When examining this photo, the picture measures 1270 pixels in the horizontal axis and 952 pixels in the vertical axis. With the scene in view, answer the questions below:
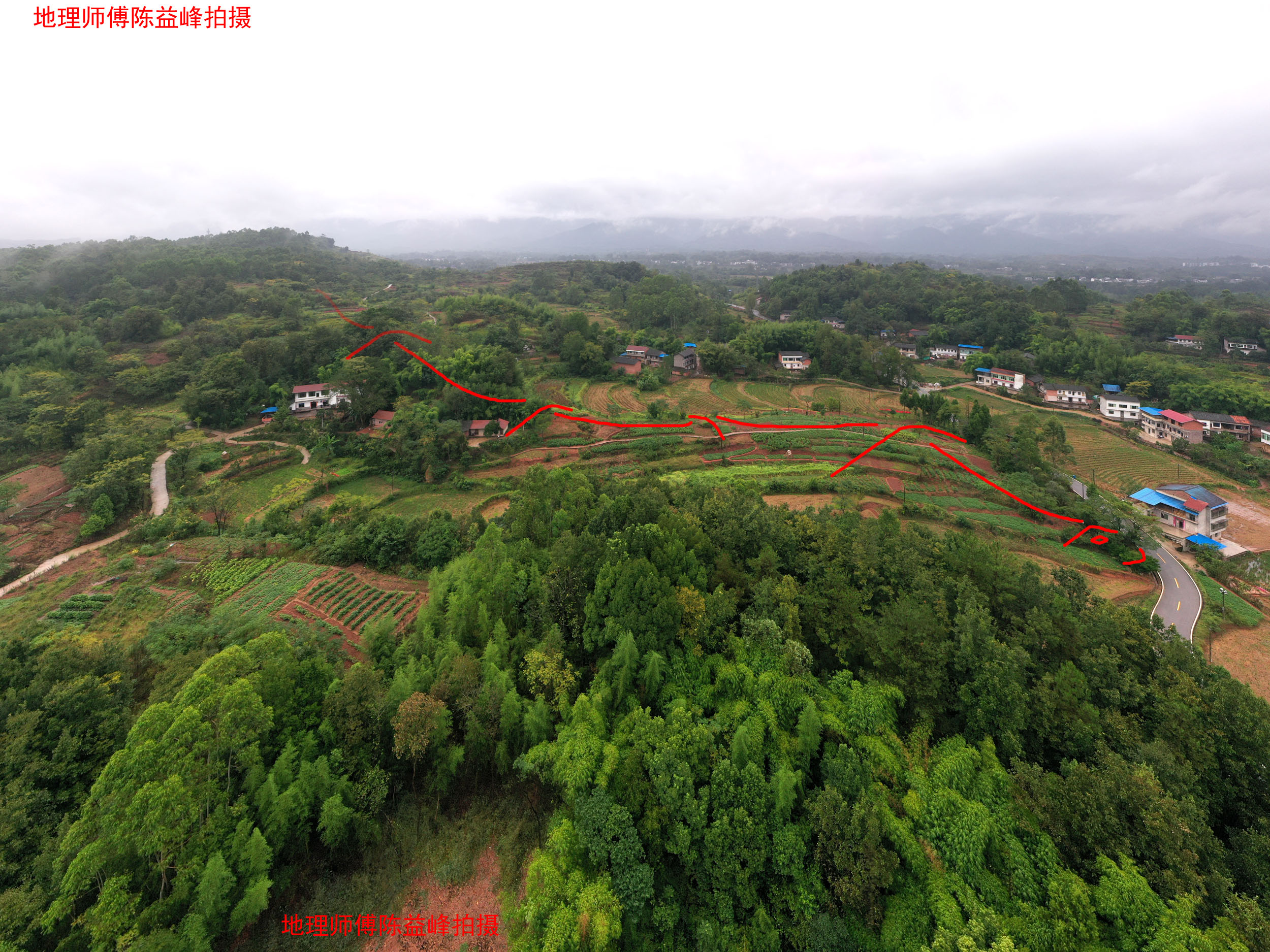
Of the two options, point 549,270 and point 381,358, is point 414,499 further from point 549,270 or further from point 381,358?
point 549,270

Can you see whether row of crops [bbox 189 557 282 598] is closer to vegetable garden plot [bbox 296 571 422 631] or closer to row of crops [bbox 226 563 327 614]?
row of crops [bbox 226 563 327 614]

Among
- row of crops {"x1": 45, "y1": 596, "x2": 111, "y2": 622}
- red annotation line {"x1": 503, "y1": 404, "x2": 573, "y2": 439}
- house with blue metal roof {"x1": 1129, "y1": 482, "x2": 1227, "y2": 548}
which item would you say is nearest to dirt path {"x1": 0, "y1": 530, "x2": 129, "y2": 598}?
row of crops {"x1": 45, "y1": 596, "x2": 111, "y2": 622}

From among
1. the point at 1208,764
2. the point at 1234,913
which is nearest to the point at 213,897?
the point at 1234,913

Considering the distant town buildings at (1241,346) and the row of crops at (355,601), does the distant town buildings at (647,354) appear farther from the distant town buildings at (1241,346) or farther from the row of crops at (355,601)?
the distant town buildings at (1241,346)

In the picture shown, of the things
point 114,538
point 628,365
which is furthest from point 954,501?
point 114,538

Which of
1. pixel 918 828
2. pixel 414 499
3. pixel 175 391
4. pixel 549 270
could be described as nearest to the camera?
pixel 918 828

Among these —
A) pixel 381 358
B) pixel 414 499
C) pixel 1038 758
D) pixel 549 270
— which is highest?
pixel 549 270

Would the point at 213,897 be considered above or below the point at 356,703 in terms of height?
below
